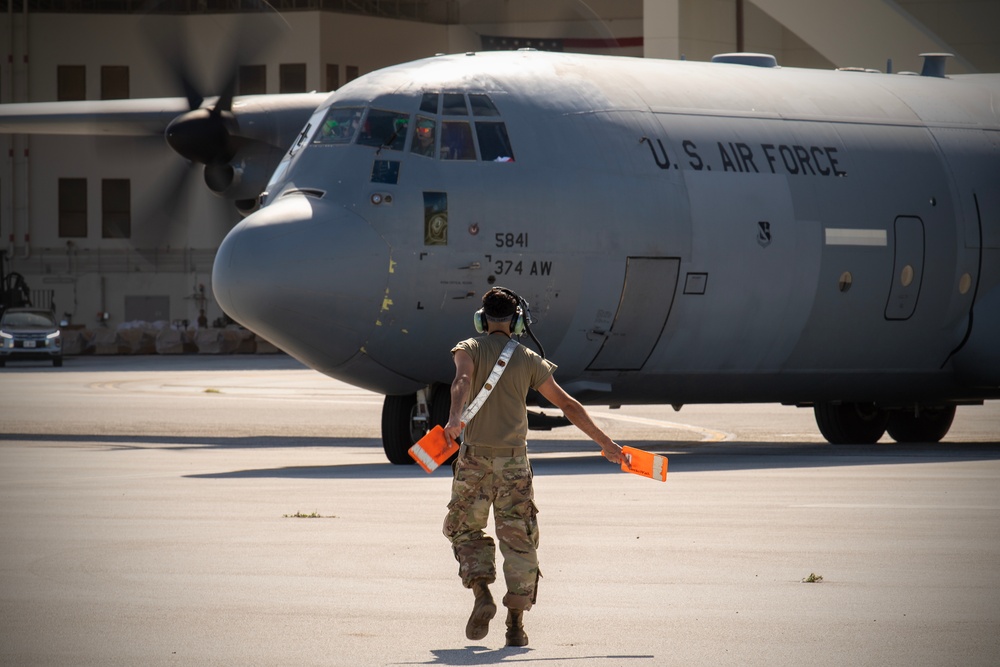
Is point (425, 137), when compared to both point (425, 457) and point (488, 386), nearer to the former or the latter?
point (488, 386)

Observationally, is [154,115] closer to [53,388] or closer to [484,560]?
[53,388]

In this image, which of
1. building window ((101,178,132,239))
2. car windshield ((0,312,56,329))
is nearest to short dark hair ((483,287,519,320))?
car windshield ((0,312,56,329))

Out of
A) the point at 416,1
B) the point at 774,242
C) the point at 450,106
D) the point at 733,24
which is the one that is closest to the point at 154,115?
the point at 450,106

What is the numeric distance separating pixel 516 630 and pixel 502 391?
53.6 inches

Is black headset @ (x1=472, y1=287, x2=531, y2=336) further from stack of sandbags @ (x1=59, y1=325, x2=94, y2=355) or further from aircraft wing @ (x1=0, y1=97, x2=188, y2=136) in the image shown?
stack of sandbags @ (x1=59, y1=325, x2=94, y2=355)

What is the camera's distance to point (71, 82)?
254 feet

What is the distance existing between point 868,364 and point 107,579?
44.8ft

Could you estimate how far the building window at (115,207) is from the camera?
77.7 m

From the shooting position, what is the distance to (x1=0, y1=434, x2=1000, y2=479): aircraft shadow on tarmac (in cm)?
1853

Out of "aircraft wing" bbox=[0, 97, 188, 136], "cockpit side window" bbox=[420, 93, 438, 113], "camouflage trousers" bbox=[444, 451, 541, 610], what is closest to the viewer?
"camouflage trousers" bbox=[444, 451, 541, 610]

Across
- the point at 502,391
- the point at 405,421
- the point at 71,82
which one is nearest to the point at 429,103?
the point at 405,421

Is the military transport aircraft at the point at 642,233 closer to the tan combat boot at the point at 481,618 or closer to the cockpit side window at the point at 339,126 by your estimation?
the cockpit side window at the point at 339,126

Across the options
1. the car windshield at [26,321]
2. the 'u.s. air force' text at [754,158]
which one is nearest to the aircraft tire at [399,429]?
the 'u.s. air force' text at [754,158]

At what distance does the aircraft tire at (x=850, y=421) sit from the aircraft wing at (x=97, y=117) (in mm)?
11513
